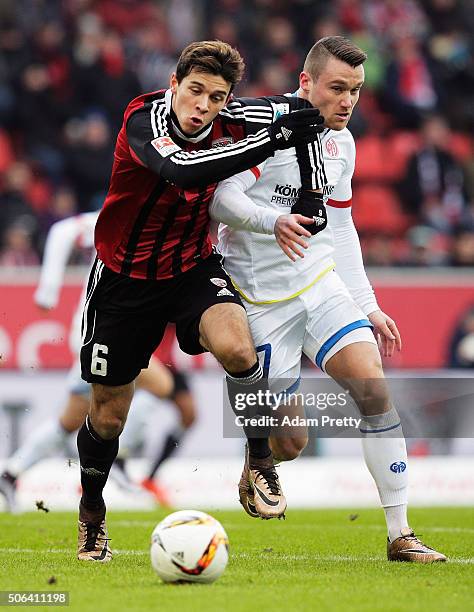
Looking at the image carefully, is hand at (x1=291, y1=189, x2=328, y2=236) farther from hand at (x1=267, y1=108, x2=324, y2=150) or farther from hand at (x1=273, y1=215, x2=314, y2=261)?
hand at (x1=267, y1=108, x2=324, y2=150)

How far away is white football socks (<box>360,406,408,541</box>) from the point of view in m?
6.34

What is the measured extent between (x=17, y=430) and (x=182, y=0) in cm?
827

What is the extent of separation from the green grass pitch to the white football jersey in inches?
58.2

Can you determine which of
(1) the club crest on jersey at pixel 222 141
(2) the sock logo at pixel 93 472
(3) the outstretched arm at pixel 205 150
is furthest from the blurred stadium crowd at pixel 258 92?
(3) the outstretched arm at pixel 205 150

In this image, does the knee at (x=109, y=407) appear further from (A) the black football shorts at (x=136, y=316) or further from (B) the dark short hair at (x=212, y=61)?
(B) the dark short hair at (x=212, y=61)

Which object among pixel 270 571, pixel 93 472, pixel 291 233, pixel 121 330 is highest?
pixel 291 233

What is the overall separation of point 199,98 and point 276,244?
3.73 ft

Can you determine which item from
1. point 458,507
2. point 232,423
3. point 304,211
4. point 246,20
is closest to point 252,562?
point 304,211

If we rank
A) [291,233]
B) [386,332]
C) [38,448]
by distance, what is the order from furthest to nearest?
[38,448]
[386,332]
[291,233]

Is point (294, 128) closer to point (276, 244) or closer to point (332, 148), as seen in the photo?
point (332, 148)

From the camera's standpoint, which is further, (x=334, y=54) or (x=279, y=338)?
(x=279, y=338)

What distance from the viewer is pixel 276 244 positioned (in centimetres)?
670

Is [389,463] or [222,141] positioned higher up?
[222,141]

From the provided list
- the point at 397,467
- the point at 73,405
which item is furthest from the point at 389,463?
the point at 73,405
